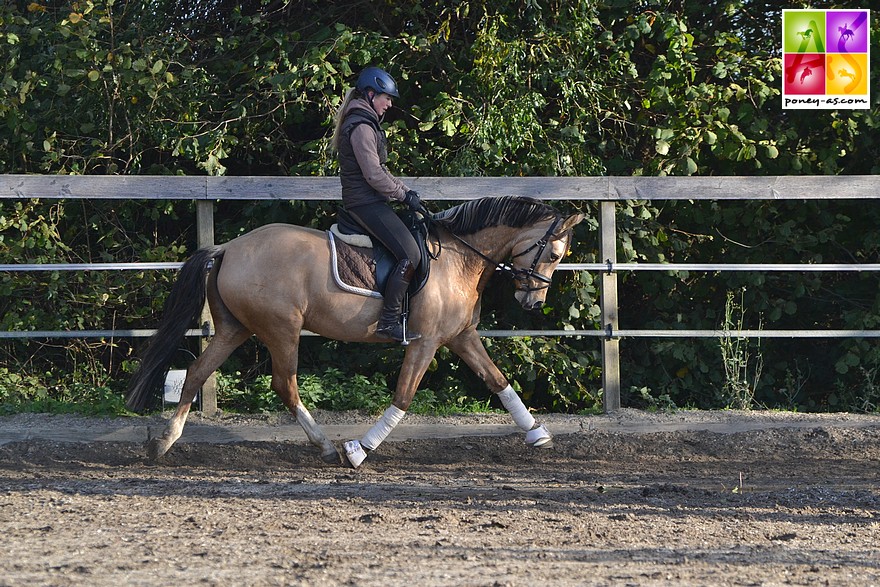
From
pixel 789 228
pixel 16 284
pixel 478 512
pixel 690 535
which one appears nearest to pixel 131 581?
pixel 478 512

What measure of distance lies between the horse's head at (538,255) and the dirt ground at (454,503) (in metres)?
1.14

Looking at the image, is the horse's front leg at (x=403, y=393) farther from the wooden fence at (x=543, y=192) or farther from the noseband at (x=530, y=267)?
the wooden fence at (x=543, y=192)

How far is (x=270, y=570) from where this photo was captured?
4012 millimetres

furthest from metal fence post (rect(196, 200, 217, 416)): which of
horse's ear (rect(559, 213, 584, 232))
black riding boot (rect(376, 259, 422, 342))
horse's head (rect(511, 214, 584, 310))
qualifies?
horse's ear (rect(559, 213, 584, 232))

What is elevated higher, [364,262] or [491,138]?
[491,138]

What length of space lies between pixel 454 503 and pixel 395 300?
1565mm

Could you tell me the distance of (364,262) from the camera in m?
6.51

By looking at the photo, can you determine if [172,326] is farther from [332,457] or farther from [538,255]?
[538,255]

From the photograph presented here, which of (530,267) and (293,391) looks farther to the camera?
(530,267)

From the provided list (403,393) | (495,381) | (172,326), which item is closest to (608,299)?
(495,381)
